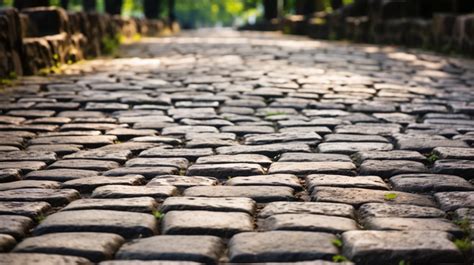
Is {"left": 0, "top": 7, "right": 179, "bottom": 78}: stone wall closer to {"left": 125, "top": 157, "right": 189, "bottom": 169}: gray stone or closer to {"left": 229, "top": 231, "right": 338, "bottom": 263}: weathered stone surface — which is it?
{"left": 125, "top": 157, "right": 189, "bottom": 169}: gray stone

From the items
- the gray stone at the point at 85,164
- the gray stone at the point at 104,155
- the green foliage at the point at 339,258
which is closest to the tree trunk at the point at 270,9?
the gray stone at the point at 104,155

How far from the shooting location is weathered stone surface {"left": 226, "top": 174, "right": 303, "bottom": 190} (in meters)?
3.10

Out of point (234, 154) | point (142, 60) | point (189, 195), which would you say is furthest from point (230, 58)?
point (189, 195)

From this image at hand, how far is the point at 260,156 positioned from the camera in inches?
146

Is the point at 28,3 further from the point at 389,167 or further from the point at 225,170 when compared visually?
the point at 389,167

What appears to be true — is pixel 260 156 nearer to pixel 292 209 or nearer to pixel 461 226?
pixel 292 209

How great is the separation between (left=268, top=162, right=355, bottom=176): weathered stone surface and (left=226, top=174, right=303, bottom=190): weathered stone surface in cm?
11

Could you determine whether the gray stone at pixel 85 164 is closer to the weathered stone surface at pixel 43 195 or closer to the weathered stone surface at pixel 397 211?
the weathered stone surface at pixel 43 195

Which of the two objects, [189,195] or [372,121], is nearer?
[189,195]

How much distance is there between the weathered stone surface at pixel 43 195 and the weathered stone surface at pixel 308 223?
2.89 ft

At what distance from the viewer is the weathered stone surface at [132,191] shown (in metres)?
2.90

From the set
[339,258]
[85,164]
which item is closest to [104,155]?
[85,164]

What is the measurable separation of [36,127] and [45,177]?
145 centimetres

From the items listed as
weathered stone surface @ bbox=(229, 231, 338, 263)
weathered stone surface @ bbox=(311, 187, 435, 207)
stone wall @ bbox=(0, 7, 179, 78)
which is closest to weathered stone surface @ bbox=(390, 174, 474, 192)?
weathered stone surface @ bbox=(311, 187, 435, 207)
